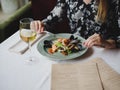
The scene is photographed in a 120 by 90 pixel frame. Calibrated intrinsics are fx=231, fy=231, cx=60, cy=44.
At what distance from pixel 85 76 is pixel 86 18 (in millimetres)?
651

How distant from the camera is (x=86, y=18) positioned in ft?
4.86

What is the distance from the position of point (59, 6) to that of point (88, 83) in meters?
0.84

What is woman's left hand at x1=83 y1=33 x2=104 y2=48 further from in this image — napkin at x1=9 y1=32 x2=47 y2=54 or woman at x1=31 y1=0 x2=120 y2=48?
napkin at x1=9 y1=32 x2=47 y2=54

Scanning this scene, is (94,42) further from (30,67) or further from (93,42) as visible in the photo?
(30,67)

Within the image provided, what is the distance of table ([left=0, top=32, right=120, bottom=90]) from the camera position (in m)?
0.91

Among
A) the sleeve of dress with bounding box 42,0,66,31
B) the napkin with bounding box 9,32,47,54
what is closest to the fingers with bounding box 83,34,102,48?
the napkin with bounding box 9,32,47,54

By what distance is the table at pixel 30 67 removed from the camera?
35.8 inches

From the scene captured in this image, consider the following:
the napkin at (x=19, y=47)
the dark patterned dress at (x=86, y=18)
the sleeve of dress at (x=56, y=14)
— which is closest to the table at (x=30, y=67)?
the napkin at (x=19, y=47)

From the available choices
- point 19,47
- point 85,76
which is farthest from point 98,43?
point 19,47

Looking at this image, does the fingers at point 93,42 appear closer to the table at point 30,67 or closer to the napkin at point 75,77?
the table at point 30,67

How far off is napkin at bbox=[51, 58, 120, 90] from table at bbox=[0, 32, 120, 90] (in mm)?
38

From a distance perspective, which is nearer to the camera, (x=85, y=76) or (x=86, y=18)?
(x=85, y=76)

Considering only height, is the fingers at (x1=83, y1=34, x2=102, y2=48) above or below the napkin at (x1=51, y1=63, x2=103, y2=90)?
above

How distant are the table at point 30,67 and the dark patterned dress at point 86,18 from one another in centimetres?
19
